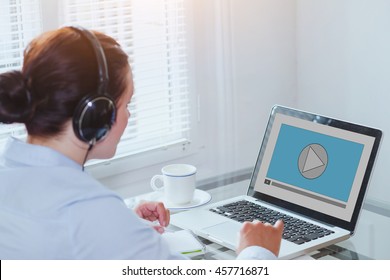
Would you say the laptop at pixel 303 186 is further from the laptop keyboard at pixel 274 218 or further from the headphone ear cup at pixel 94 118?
the headphone ear cup at pixel 94 118

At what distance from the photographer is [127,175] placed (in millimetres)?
2676

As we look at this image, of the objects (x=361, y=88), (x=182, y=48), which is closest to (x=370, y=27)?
(x=361, y=88)

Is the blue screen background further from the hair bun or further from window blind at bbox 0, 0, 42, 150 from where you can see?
window blind at bbox 0, 0, 42, 150

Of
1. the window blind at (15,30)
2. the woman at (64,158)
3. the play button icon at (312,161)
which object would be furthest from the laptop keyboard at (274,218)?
the window blind at (15,30)

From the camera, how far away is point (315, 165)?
1714 millimetres

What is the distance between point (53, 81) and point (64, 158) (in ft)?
0.46

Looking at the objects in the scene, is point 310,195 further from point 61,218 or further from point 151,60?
point 151,60

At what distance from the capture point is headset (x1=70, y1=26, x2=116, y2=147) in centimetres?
120

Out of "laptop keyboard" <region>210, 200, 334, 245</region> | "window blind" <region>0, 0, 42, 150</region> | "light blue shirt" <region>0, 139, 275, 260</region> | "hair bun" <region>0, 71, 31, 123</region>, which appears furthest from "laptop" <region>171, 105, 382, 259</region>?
"window blind" <region>0, 0, 42, 150</region>

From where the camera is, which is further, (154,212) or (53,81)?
(154,212)

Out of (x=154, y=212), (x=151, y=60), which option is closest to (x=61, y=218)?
(x=154, y=212)

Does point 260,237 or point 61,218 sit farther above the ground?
point 61,218
